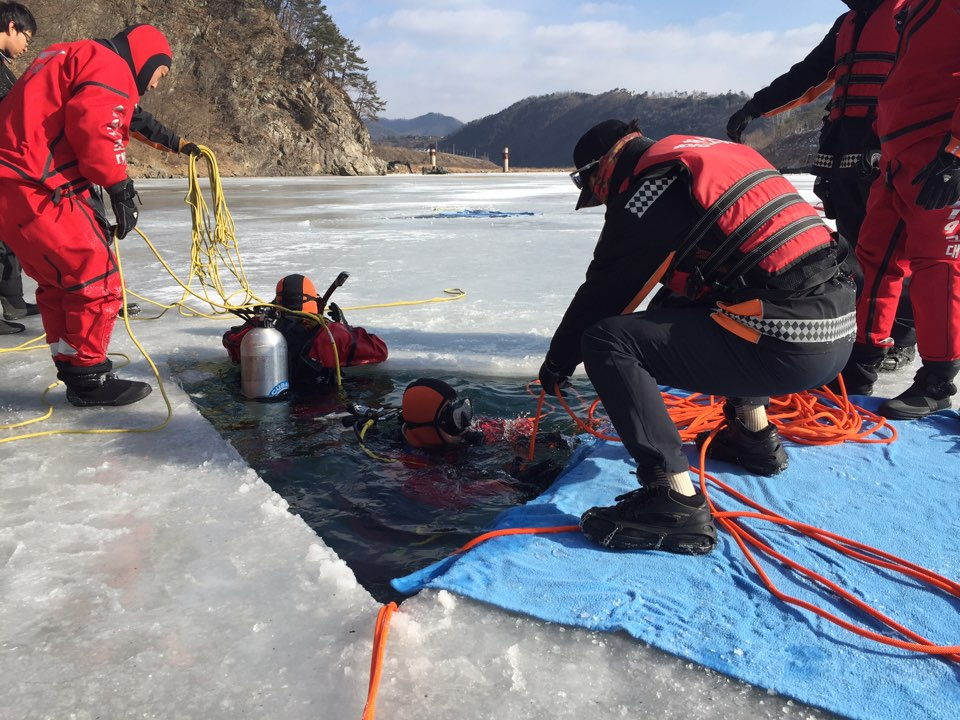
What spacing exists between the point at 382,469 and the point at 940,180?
7.69 ft

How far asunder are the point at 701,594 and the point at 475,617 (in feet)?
1.82

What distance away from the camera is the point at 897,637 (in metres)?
1.50

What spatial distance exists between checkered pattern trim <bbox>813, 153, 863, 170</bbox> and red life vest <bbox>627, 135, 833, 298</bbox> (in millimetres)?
1872

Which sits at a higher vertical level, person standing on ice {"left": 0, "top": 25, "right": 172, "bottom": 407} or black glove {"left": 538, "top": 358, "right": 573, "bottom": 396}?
person standing on ice {"left": 0, "top": 25, "right": 172, "bottom": 407}

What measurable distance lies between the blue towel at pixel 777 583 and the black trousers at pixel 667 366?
0.32 metres

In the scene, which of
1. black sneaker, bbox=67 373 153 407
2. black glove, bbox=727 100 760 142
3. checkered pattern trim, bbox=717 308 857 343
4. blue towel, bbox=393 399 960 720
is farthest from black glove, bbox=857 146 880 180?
black sneaker, bbox=67 373 153 407

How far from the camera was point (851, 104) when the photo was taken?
342cm

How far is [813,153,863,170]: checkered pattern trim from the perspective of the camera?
3412 millimetres

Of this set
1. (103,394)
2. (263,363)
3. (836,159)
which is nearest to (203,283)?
(263,363)

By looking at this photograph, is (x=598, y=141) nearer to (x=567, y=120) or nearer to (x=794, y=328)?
(x=794, y=328)

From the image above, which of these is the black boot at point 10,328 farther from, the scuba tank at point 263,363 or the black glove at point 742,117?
the black glove at point 742,117

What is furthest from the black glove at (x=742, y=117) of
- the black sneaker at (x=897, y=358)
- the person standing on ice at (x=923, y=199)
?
the black sneaker at (x=897, y=358)

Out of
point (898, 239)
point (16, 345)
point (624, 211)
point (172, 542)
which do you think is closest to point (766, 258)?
point (624, 211)

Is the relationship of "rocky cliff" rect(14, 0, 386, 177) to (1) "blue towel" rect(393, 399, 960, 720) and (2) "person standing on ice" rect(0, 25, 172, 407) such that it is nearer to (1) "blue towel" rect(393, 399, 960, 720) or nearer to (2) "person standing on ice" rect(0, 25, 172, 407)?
(2) "person standing on ice" rect(0, 25, 172, 407)
